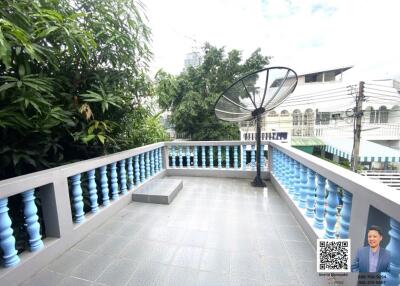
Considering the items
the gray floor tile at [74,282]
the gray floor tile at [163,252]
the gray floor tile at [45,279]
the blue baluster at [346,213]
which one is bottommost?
the gray floor tile at [163,252]

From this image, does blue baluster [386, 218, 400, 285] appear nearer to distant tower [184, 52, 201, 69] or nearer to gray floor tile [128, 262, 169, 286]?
gray floor tile [128, 262, 169, 286]

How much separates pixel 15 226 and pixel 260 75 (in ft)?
10.6

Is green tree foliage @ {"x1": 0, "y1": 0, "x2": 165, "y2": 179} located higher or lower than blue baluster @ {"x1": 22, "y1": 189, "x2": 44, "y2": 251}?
higher

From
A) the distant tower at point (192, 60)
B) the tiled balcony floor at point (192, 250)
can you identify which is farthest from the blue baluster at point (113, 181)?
the distant tower at point (192, 60)

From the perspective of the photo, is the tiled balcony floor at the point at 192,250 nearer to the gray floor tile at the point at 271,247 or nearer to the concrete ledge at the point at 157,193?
the gray floor tile at the point at 271,247

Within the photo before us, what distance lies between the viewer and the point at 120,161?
98.2 inches

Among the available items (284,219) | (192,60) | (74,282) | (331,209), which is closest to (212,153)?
(284,219)

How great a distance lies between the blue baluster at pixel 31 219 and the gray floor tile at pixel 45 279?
19cm

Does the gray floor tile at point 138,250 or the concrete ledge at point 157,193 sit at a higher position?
the concrete ledge at point 157,193

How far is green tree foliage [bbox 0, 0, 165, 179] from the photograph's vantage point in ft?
4.44

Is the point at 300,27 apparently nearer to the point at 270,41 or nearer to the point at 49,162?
the point at 270,41

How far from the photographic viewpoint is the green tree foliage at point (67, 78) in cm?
135

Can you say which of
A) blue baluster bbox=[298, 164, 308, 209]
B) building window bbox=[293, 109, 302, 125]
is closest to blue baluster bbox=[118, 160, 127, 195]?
blue baluster bbox=[298, 164, 308, 209]

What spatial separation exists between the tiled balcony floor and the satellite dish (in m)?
1.29
